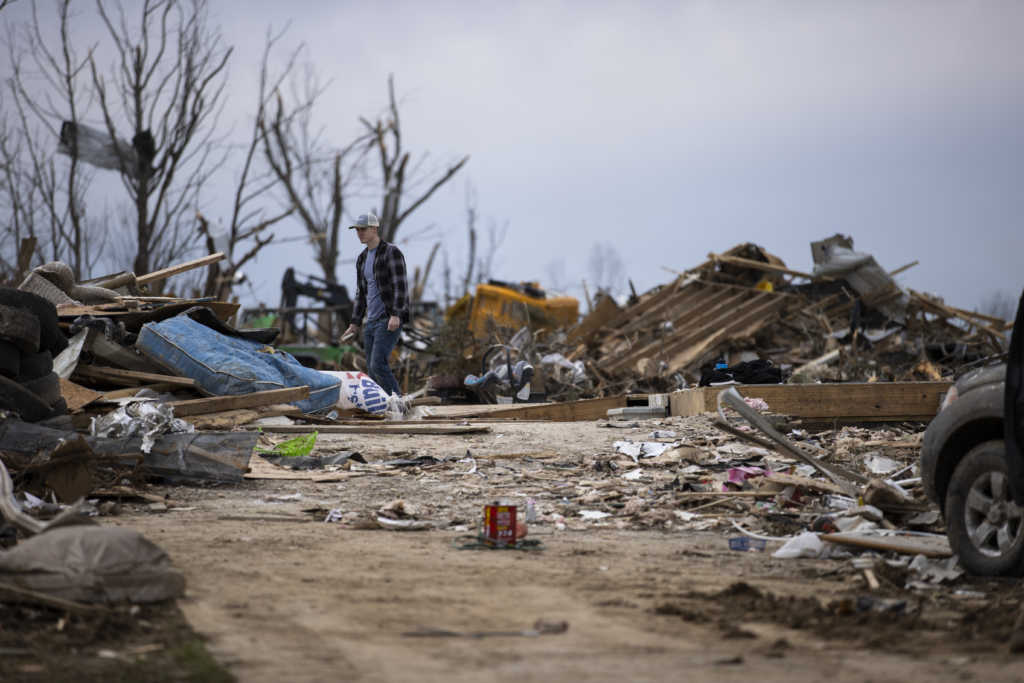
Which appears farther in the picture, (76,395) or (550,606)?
(76,395)

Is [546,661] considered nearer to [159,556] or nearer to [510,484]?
[159,556]

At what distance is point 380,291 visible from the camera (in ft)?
41.1

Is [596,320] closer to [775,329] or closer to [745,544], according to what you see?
[775,329]

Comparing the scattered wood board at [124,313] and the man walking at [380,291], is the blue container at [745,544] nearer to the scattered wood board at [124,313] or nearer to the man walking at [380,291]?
the man walking at [380,291]

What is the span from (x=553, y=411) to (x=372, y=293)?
106 inches

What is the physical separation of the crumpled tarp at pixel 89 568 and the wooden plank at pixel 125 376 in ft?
21.9

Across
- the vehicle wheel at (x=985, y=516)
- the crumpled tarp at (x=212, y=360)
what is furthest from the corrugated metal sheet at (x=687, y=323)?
the vehicle wheel at (x=985, y=516)

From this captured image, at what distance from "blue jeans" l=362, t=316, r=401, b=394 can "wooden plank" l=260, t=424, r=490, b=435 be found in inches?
Result: 74.9

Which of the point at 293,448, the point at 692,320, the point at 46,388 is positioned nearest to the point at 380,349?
the point at 293,448

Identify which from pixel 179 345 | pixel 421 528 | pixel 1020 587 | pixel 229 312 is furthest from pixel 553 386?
pixel 1020 587

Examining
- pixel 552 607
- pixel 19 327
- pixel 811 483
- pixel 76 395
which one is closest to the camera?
pixel 552 607

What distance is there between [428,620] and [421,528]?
2715 millimetres

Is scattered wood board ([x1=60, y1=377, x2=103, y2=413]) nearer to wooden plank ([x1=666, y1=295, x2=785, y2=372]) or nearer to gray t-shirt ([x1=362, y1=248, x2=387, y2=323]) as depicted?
gray t-shirt ([x1=362, y1=248, x2=387, y2=323])

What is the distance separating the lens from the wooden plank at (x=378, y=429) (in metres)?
10.4
